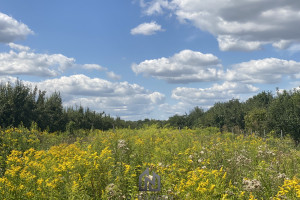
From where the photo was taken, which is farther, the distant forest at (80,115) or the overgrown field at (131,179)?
the distant forest at (80,115)

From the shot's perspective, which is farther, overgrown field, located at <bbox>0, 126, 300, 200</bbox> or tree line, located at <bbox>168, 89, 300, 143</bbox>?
tree line, located at <bbox>168, 89, 300, 143</bbox>

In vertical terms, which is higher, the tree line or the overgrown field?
the tree line

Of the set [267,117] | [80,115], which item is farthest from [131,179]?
[80,115]

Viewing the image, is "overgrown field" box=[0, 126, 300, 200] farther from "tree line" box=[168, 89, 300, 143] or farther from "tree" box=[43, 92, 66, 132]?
"tree" box=[43, 92, 66, 132]

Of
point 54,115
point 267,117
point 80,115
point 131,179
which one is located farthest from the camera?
point 80,115

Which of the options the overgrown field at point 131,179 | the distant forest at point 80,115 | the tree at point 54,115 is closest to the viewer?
the overgrown field at point 131,179

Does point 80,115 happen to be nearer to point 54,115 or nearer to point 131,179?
point 54,115

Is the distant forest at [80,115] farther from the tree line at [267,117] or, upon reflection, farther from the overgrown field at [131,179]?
the overgrown field at [131,179]

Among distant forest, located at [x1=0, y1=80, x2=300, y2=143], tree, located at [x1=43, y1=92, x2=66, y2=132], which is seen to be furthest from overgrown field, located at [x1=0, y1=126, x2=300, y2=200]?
tree, located at [x1=43, y1=92, x2=66, y2=132]

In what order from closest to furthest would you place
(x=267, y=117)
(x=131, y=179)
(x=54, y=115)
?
(x=131, y=179)
(x=267, y=117)
(x=54, y=115)

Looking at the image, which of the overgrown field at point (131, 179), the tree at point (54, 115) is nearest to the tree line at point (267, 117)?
the overgrown field at point (131, 179)

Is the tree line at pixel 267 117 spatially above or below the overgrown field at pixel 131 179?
above

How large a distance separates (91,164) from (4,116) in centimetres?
1915

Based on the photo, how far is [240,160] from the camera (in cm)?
723
